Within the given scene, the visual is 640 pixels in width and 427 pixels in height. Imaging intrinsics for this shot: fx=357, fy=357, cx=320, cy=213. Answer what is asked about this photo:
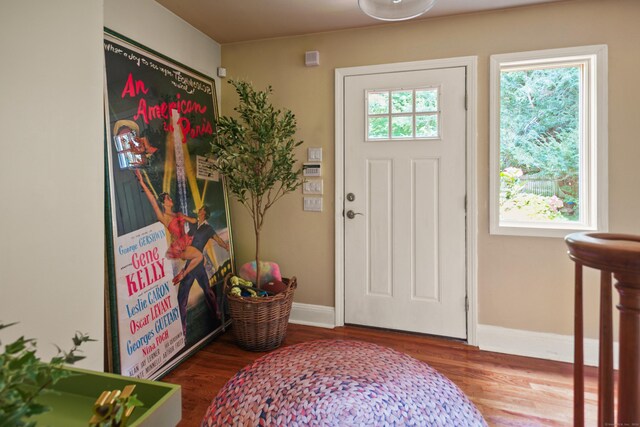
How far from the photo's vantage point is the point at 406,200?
276cm

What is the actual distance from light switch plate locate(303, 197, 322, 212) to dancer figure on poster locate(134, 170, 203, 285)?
2.95 ft

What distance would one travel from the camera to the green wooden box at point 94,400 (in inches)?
22.4

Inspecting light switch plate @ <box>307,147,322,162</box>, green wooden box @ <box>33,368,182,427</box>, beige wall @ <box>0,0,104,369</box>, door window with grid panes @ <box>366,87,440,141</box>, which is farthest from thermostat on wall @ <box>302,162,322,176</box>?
green wooden box @ <box>33,368,182,427</box>

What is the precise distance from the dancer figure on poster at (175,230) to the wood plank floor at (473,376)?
63 centimetres

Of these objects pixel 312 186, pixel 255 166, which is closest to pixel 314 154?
pixel 312 186

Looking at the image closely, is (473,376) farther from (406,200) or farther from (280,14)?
(280,14)

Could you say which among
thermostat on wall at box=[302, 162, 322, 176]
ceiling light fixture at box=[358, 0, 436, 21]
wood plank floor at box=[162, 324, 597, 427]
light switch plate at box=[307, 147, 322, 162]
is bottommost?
wood plank floor at box=[162, 324, 597, 427]

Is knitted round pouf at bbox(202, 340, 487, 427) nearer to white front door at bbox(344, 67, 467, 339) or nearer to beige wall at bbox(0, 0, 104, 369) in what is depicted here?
beige wall at bbox(0, 0, 104, 369)

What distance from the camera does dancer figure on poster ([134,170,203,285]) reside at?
2.28 metres

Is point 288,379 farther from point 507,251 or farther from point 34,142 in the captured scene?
point 507,251

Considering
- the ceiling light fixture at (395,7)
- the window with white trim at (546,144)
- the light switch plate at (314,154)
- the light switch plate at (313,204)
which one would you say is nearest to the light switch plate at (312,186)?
the light switch plate at (313,204)

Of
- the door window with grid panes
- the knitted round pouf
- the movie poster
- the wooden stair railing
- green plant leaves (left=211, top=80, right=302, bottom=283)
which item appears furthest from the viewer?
the door window with grid panes

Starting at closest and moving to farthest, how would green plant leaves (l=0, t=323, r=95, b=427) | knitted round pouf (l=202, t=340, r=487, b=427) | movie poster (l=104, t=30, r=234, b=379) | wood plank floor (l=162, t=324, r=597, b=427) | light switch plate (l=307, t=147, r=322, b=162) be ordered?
green plant leaves (l=0, t=323, r=95, b=427) → knitted round pouf (l=202, t=340, r=487, b=427) → wood plank floor (l=162, t=324, r=597, b=427) → movie poster (l=104, t=30, r=234, b=379) → light switch plate (l=307, t=147, r=322, b=162)

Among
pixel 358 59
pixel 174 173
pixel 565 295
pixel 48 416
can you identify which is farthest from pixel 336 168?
pixel 48 416
